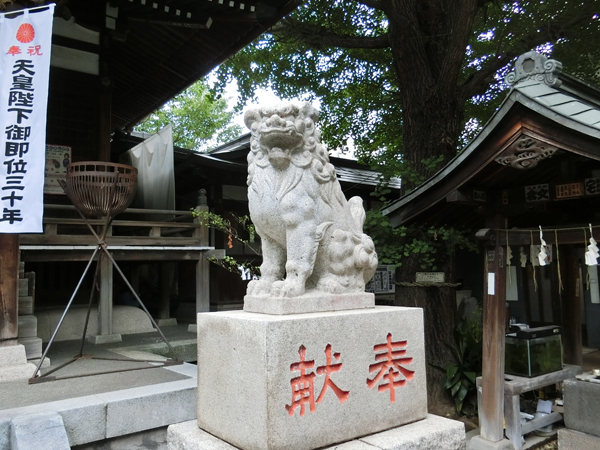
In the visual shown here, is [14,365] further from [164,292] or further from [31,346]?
[164,292]

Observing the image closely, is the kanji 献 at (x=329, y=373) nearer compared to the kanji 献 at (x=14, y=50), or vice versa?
the kanji 献 at (x=329, y=373)

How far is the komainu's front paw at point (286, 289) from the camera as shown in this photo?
9.14 feet

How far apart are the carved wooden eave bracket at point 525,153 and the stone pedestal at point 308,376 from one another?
6.67ft

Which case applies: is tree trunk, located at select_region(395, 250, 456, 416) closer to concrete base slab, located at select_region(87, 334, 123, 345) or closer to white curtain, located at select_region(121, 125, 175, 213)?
concrete base slab, located at select_region(87, 334, 123, 345)

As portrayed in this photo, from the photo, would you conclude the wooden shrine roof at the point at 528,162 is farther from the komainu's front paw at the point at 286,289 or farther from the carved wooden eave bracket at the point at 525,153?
the komainu's front paw at the point at 286,289

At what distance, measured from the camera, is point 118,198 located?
547cm

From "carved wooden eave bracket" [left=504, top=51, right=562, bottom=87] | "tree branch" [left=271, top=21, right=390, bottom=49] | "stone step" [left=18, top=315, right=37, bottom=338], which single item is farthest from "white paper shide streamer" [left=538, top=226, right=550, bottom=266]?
"stone step" [left=18, top=315, right=37, bottom=338]

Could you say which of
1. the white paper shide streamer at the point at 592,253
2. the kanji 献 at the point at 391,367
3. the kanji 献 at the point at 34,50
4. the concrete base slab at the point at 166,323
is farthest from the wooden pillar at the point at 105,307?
the white paper shide streamer at the point at 592,253

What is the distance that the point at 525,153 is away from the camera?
13.9 feet

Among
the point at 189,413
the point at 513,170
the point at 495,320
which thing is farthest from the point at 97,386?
the point at 513,170

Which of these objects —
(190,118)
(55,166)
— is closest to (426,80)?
(55,166)

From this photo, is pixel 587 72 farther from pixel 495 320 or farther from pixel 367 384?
pixel 367 384

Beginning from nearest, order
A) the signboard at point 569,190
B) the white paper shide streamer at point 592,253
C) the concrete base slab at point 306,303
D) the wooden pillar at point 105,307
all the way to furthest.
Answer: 1. the concrete base slab at point 306,303
2. the white paper shide streamer at point 592,253
3. the signboard at point 569,190
4. the wooden pillar at point 105,307

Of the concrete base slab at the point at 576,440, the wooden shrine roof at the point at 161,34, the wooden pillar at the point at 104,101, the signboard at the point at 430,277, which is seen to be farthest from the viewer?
the wooden pillar at the point at 104,101
